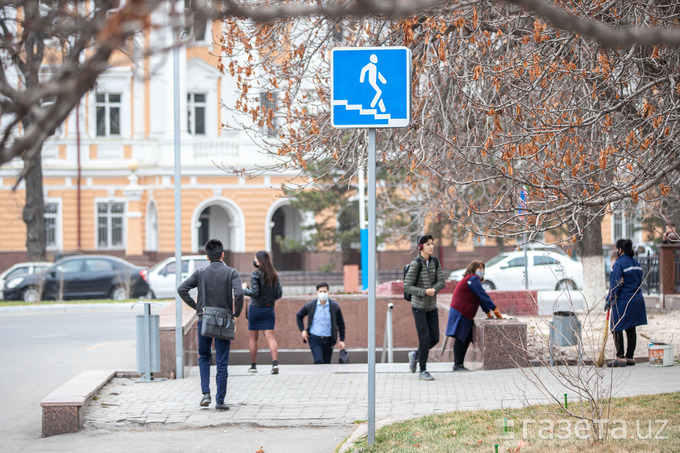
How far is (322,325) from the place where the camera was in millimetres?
12789

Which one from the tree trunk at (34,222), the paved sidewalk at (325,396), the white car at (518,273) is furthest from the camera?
the tree trunk at (34,222)

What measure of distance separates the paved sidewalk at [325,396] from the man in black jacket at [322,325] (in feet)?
3.31

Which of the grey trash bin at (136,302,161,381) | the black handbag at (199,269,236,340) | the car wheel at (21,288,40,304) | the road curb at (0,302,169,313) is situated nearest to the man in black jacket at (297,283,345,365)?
the grey trash bin at (136,302,161,381)

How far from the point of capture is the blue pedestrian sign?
24.0 feet

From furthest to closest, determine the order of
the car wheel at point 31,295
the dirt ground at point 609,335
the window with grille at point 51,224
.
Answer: the window with grille at point 51,224
the car wheel at point 31,295
the dirt ground at point 609,335

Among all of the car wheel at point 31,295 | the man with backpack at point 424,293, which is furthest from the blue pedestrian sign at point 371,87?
the car wheel at point 31,295

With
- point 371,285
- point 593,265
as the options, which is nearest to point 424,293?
point 371,285

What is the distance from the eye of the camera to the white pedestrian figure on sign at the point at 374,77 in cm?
733

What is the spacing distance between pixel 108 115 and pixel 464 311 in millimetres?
34228

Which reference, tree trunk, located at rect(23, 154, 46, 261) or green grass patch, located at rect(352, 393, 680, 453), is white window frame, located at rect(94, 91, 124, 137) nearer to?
tree trunk, located at rect(23, 154, 46, 261)

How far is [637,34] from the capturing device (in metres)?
3.82

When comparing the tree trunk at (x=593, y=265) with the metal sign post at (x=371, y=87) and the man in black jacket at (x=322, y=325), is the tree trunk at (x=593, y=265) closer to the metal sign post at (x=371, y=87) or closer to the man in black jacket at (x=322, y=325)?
the man in black jacket at (x=322, y=325)

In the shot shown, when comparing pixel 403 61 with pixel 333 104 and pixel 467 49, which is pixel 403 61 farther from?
pixel 467 49

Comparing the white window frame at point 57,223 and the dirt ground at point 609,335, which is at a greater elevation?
the white window frame at point 57,223
